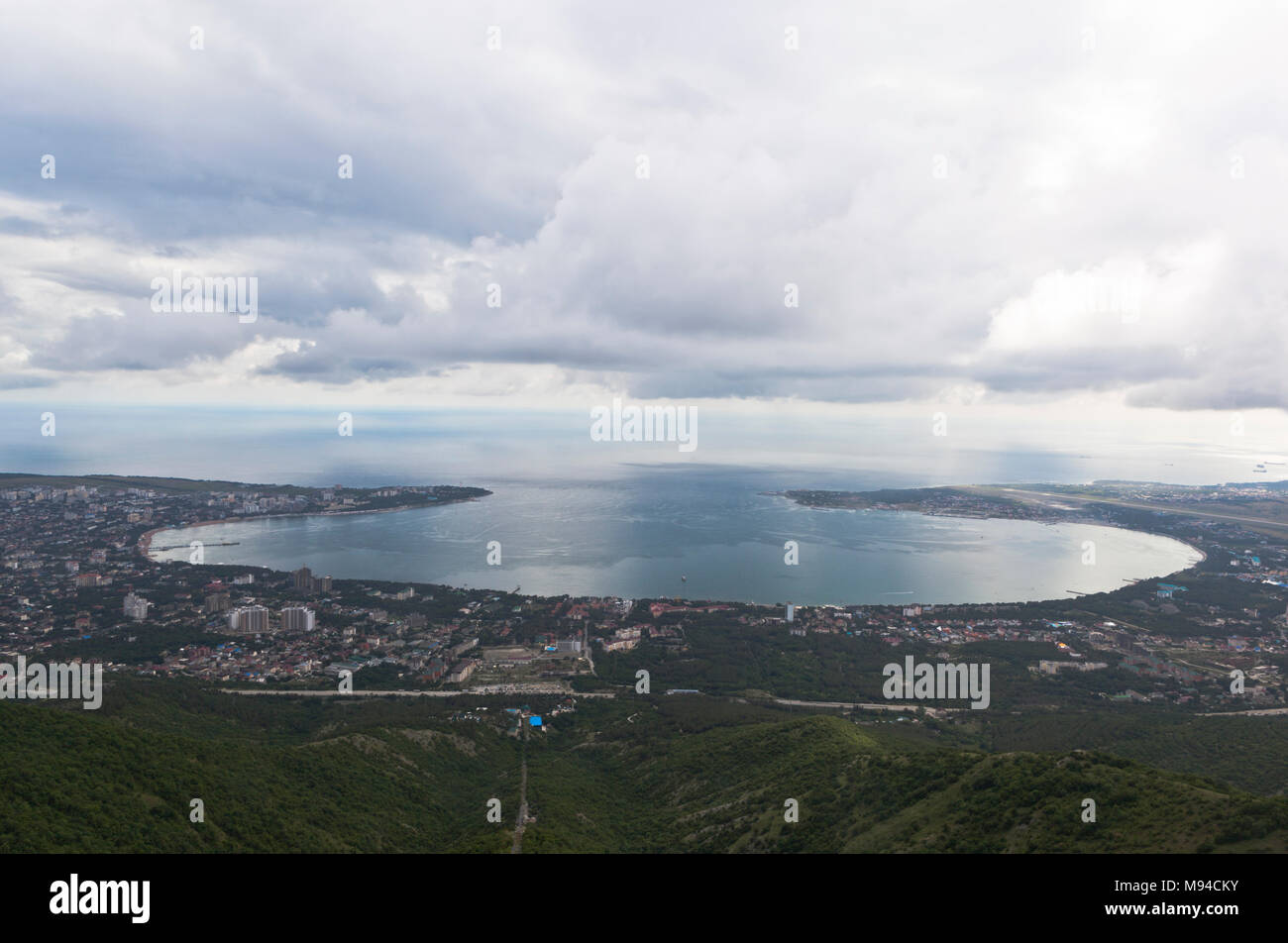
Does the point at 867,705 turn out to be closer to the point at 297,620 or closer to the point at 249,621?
the point at 297,620

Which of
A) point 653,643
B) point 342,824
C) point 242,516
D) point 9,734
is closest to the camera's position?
point 9,734

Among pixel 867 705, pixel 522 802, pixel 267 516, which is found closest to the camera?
pixel 522 802

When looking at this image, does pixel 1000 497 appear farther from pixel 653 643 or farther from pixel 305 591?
pixel 305 591

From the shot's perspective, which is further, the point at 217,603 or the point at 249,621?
the point at 217,603

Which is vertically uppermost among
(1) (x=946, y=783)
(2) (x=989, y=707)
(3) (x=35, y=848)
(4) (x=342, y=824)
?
(3) (x=35, y=848)

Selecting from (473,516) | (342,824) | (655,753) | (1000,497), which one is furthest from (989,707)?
(1000,497)

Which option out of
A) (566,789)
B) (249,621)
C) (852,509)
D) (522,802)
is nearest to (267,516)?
(249,621)

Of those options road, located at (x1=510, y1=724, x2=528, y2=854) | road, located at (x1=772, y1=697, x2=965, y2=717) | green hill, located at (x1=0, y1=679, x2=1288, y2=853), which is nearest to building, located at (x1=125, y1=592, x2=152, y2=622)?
green hill, located at (x1=0, y1=679, x2=1288, y2=853)

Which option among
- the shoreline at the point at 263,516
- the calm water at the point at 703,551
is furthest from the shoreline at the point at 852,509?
the calm water at the point at 703,551
